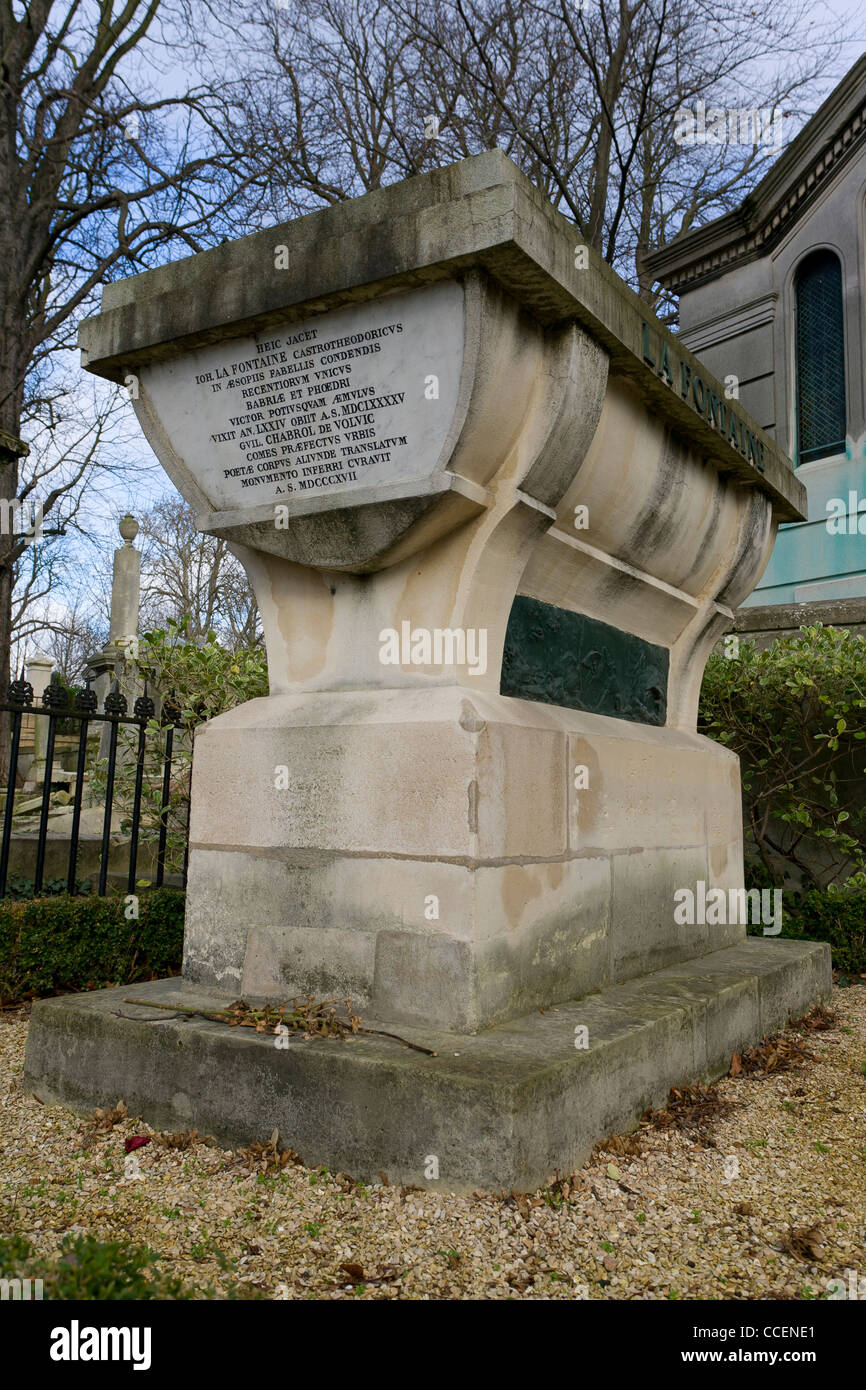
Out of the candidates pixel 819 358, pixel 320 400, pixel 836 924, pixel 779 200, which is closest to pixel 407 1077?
pixel 320 400

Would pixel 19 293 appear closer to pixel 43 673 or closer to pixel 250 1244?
pixel 43 673

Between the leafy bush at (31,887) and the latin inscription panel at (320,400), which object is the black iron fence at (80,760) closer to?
the leafy bush at (31,887)

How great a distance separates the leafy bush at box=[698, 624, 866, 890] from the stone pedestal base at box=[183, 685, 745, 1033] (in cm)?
325

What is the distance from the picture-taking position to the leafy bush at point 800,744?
21.8 ft

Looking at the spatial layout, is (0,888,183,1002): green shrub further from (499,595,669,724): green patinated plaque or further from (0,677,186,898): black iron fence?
(499,595,669,724): green patinated plaque

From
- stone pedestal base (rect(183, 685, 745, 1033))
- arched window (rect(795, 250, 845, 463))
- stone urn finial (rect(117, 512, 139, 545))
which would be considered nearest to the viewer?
stone pedestal base (rect(183, 685, 745, 1033))

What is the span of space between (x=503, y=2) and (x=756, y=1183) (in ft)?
48.3

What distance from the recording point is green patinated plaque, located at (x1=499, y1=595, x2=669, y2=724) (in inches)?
141

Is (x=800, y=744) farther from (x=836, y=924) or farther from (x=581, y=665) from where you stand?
(x=581, y=665)

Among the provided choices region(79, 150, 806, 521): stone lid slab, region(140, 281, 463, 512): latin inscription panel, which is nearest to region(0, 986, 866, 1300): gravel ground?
region(140, 281, 463, 512): latin inscription panel

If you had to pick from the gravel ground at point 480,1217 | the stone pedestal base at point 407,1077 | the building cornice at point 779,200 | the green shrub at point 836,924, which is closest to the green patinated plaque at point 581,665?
the stone pedestal base at point 407,1077

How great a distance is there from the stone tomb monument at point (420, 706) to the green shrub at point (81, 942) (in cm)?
143
